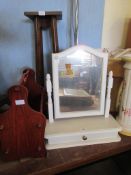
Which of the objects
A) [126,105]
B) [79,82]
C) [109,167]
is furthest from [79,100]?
[109,167]

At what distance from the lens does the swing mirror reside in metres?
0.78

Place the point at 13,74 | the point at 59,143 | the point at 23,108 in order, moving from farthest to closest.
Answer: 1. the point at 13,74
2. the point at 59,143
3. the point at 23,108

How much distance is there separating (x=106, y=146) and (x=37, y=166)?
320 mm

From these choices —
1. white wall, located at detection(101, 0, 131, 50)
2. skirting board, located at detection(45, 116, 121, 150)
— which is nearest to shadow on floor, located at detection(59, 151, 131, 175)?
skirting board, located at detection(45, 116, 121, 150)

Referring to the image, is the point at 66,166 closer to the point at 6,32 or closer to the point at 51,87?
the point at 51,87

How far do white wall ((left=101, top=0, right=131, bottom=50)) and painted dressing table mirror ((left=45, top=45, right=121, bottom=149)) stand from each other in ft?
1.02

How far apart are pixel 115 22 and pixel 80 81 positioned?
0.49 metres

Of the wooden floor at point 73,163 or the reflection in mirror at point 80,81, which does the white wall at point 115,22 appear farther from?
the wooden floor at point 73,163

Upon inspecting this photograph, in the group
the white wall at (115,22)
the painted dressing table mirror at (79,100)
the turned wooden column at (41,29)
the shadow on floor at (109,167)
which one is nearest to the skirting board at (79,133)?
the painted dressing table mirror at (79,100)

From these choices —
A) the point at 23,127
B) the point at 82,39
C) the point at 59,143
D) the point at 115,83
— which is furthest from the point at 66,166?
the point at 82,39

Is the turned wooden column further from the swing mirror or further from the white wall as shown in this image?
the white wall

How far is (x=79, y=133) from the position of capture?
77 cm

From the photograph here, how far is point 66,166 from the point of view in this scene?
70cm

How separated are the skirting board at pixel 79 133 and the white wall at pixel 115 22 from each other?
1.64ft
